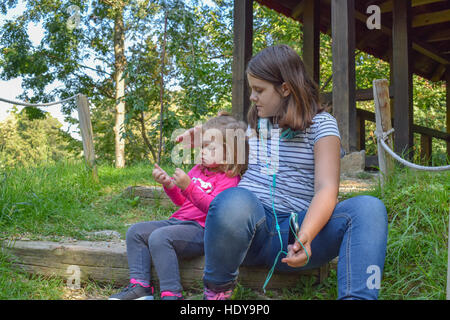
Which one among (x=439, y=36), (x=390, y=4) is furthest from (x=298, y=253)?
(x=439, y=36)

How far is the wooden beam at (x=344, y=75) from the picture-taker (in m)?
3.75

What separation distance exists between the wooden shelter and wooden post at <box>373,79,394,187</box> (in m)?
1.27

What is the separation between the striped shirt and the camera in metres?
1.61

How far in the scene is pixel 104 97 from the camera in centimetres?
1393

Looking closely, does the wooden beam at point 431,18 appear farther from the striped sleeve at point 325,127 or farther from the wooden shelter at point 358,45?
the striped sleeve at point 325,127

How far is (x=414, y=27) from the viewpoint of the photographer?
624cm

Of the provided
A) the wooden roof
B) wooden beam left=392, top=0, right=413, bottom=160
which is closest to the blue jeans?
wooden beam left=392, top=0, right=413, bottom=160

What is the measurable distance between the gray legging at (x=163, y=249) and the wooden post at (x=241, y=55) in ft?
8.40

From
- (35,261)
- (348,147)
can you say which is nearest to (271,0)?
(348,147)

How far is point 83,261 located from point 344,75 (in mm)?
2902

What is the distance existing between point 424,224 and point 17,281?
2074 mm

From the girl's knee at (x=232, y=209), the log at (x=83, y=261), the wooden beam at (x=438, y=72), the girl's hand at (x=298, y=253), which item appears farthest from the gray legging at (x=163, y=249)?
the wooden beam at (x=438, y=72)
